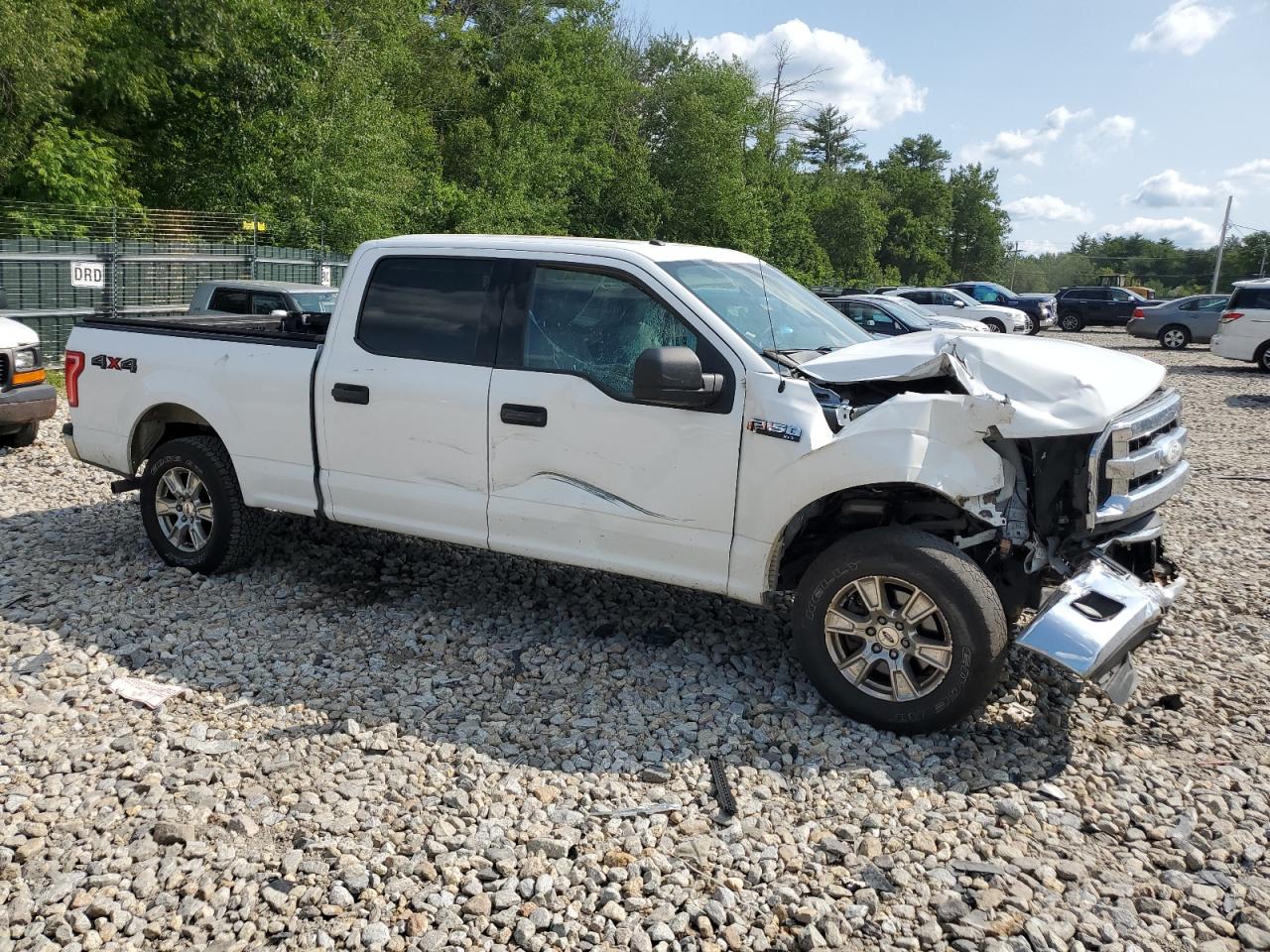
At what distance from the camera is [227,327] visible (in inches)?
261

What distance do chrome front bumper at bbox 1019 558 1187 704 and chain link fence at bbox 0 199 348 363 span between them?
13.9 metres

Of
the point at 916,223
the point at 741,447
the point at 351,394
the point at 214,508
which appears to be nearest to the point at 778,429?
the point at 741,447

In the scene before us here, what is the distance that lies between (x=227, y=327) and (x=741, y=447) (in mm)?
3727

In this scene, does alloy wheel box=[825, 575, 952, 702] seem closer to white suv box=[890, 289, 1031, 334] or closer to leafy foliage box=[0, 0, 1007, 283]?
leafy foliage box=[0, 0, 1007, 283]

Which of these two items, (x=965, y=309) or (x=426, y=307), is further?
(x=965, y=309)

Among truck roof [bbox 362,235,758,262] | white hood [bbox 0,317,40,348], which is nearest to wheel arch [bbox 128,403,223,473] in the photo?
truck roof [bbox 362,235,758,262]

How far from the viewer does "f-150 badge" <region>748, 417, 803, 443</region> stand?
4441 millimetres

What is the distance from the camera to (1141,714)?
4.73m

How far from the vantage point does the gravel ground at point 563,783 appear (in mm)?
3279

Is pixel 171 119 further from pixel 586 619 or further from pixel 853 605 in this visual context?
pixel 853 605

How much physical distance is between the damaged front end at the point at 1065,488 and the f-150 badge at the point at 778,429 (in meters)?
0.20

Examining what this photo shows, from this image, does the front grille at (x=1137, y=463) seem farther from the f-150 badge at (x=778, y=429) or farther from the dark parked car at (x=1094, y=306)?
the dark parked car at (x=1094, y=306)

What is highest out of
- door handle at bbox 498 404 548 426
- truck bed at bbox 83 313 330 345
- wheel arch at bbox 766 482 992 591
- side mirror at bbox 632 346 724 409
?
side mirror at bbox 632 346 724 409

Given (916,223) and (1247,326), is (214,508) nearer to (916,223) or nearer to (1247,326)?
(1247,326)
